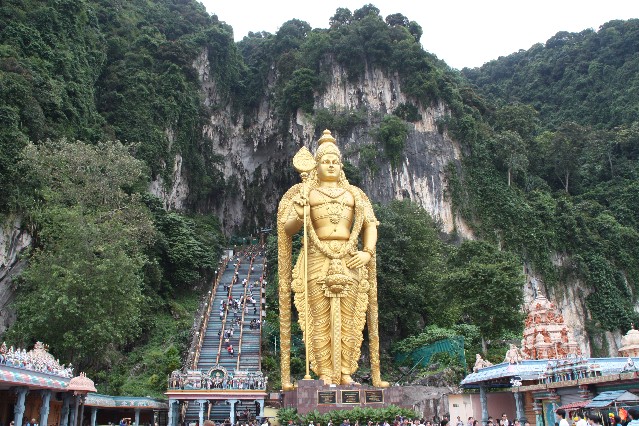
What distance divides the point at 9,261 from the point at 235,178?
65.2 feet

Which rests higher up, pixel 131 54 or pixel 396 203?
pixel 131 54

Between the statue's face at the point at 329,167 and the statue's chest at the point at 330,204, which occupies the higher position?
the statue's face at the point at 329,167

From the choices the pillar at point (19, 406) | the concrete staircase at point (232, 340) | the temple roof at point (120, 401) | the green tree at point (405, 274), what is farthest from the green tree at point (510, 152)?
the pillar at point (19, 406)

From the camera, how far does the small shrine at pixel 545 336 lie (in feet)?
40.1

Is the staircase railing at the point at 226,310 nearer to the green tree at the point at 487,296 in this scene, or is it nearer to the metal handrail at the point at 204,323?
the metal handrail at the point at 204,323

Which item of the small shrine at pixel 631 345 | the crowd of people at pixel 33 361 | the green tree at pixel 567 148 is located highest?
the green tree at pixel 567 148

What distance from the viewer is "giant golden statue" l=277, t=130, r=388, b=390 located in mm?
10594

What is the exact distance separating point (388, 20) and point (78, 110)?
19858 mm

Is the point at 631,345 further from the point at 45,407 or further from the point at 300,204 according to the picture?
the point at 45,407

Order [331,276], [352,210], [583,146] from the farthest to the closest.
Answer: [583,146] < [352,210] < [331,276]

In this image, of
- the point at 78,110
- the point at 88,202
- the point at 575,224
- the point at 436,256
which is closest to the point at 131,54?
the point at 78,110

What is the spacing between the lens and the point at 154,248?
20.8 metres

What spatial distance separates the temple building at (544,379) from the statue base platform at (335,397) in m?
1.89

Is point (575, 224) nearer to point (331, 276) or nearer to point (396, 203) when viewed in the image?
point (396, 203)
